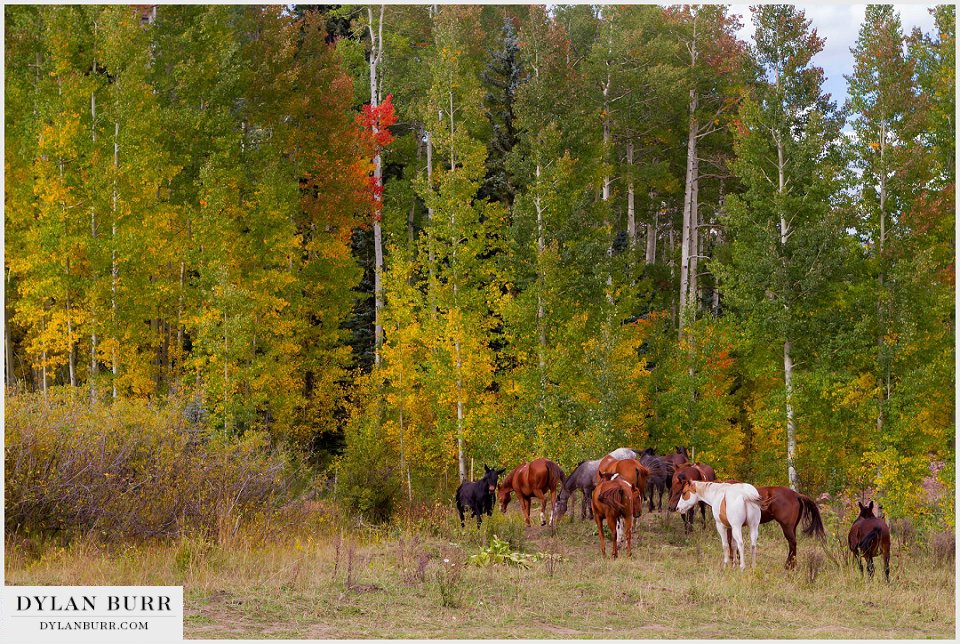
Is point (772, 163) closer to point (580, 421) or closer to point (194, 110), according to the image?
point (580, 421)

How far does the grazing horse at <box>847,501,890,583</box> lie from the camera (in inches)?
539

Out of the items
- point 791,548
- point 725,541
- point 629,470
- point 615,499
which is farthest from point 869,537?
point 629,470

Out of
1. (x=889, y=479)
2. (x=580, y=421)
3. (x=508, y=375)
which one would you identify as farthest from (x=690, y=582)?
(x=508, y=375)

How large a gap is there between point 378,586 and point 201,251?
54.2 feet

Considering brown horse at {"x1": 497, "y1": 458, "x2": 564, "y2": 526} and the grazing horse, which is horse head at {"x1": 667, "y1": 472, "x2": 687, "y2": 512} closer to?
brown horse at {"x1": 497, "y1": 458, "x2": 564, "y2": 526}

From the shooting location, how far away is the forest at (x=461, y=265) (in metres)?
23.3

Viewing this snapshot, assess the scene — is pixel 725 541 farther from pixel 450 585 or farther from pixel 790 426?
pixel 790 426

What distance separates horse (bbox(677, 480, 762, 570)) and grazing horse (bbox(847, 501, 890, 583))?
137cm

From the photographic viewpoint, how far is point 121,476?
590 inches

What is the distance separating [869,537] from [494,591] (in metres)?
5.45

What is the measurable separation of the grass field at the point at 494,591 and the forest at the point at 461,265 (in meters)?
4.22

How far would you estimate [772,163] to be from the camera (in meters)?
26.0

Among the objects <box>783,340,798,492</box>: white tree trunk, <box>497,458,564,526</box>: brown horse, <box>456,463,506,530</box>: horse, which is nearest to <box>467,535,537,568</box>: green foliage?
<box>456,463,506,530</box>: horse

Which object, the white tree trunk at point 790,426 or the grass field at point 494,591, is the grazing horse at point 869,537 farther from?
the white tree trunk at point 790,426
